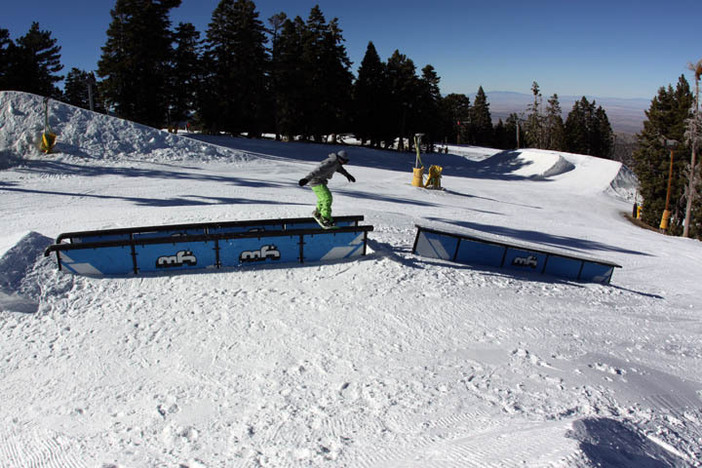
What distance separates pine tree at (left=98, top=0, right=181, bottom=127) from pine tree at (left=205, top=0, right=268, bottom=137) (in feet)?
13.9

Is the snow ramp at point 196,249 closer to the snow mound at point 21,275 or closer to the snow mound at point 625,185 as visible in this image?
the snow mound at point 21,275

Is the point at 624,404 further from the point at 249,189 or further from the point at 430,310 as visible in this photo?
the point at 249,189

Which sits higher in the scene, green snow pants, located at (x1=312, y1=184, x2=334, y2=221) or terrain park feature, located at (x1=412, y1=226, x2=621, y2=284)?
green snow pants, located at (x1=312, y1=184, x2=334, y2=221)

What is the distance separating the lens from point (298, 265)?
7859 millimetres

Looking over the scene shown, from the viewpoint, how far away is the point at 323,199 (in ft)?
26.4

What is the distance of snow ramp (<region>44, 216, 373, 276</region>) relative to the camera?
23.3ft

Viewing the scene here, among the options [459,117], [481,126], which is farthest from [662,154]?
[459,117]

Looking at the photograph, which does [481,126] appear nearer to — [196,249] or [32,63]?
[32,63]

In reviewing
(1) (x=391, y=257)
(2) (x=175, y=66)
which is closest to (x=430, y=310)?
(1) (x=391, y=257)

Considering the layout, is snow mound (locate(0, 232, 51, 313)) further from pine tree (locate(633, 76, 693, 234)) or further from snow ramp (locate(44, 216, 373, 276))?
pine tree (locate(633, 76, 693, 234))

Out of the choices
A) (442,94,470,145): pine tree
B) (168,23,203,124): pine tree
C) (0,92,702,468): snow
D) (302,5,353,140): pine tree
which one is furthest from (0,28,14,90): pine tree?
(442,94,470,145): pine tree

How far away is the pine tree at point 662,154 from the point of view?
118 ft

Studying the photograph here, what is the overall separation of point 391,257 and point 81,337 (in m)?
4.94

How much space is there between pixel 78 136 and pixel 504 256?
2155 centimetres
